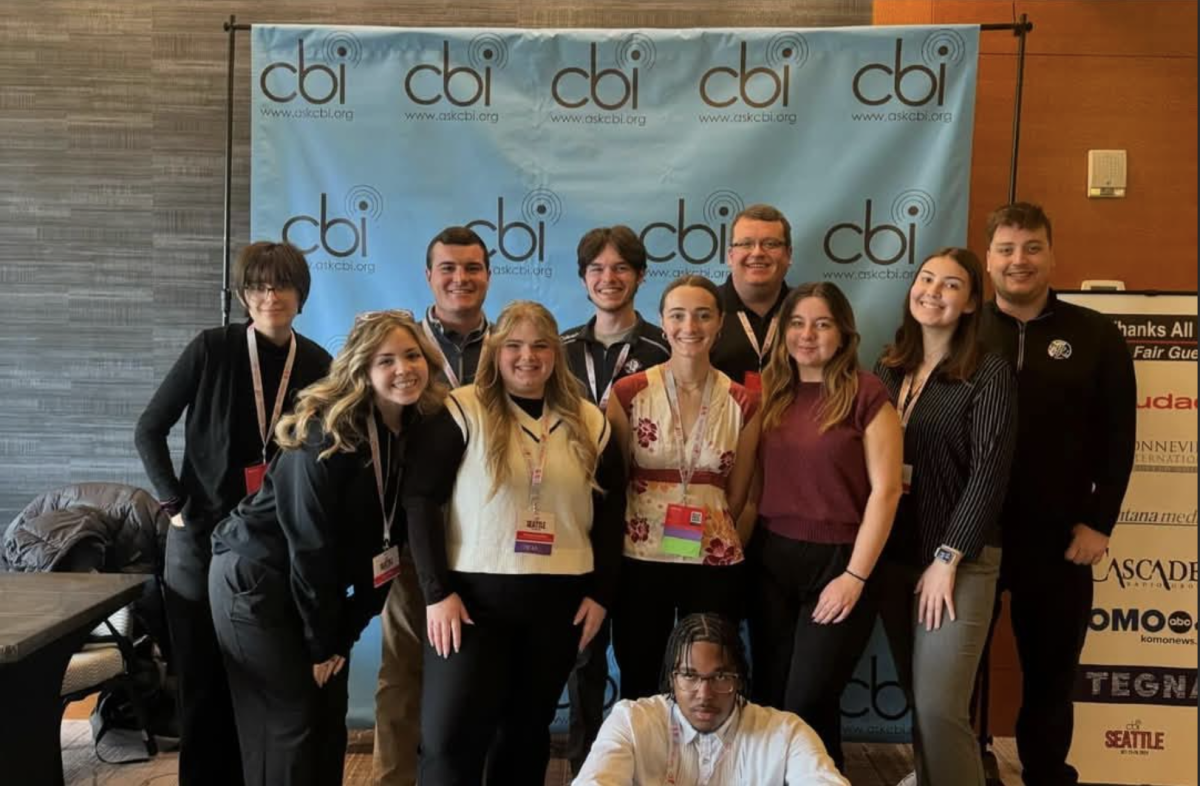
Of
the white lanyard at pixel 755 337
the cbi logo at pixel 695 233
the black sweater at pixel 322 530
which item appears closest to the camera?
the black sweater at pixel 322 530

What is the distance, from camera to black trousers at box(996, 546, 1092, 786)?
241 centimetres

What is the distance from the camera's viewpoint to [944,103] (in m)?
2.91

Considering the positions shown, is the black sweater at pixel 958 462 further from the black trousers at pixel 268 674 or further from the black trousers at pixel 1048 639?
the black trousers at pixel 268 674

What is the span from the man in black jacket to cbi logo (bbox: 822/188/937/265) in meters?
0.50

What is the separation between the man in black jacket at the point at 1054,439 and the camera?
238 cm

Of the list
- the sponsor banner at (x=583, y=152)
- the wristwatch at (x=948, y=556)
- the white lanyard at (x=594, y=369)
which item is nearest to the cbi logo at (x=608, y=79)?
the sponsor banner at (x=583, y=152)

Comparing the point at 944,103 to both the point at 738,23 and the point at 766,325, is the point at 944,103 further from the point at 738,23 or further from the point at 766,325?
the point at 766,325

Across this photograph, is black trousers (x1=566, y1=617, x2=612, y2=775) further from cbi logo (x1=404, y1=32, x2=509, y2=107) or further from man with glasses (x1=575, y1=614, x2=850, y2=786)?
cbi logo (x1=404, y1=32, x2=509, y2=107)

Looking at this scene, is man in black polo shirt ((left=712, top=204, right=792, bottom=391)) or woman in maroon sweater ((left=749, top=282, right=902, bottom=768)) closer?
woman in maroon sweater ((left=749, top=282, right=902, bottom=768))

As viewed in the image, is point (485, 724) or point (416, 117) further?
point (416, 117)

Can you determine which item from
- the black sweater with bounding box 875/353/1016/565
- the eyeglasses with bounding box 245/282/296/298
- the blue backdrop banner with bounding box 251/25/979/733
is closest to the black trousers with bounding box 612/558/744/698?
the black sweater with bounding box 875/353/1016/565

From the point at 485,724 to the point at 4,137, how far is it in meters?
3.06

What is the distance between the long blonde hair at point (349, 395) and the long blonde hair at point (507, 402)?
5.2 inches

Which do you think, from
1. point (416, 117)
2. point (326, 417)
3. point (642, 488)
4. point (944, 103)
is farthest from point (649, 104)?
point (326, 417)
